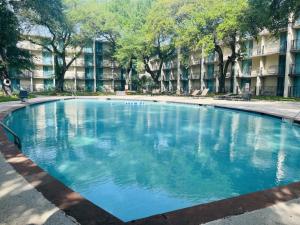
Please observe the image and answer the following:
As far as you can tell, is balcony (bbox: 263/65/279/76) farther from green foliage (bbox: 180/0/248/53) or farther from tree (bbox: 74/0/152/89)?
tree (bbox: 74/0/152/89)

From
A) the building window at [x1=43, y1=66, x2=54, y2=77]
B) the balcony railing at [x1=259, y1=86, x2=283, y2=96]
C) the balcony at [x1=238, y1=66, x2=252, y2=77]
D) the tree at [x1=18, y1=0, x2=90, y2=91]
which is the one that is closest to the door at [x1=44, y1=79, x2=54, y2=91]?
the building window at [x1=43, y1=66, x2=54, y2=77]

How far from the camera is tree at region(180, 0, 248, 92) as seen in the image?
89.9 feet

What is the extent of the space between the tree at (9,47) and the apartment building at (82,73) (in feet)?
80.6

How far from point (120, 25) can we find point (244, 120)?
1323 inches

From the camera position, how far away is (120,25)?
4369 cm

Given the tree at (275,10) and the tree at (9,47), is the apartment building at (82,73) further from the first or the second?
the tree at (275,10)

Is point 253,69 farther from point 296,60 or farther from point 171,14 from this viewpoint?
point 171,14

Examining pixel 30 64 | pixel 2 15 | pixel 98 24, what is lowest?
pixel 30 64

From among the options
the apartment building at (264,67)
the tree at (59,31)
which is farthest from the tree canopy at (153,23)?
the apartment building at (264,67)

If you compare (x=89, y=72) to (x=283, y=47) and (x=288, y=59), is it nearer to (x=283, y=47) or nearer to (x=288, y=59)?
(x=283, y=47)

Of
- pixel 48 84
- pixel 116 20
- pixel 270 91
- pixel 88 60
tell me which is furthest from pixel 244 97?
pixel 48 84

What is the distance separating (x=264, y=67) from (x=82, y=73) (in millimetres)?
35645

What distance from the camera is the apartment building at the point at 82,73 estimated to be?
52750 mm

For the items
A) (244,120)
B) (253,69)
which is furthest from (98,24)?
(244,120)
